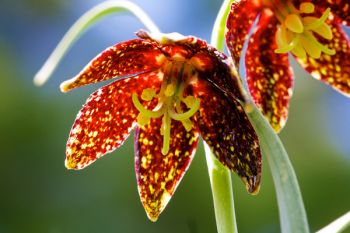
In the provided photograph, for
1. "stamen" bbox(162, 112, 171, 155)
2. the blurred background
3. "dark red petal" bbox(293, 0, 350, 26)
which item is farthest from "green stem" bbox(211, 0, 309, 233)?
the blurred background

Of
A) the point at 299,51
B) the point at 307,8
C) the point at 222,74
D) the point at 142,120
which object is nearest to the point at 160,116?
the point at 142,120

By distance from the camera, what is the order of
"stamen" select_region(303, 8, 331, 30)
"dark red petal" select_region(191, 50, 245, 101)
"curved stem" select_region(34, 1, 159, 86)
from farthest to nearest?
1. "stamen" select_region(303, 8, 331, 30)
2. "curved stem" select_region(34, 1, 159, 86)
3. "dark red petal" select_region(191, 50, 245, 101)

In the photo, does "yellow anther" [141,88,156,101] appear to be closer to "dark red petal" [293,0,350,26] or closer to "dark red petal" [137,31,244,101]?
"dark red petal" [137,31,244,101]

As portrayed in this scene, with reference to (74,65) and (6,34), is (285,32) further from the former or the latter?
(6,34)

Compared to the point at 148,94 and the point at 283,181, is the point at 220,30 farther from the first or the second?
the point at 283,181

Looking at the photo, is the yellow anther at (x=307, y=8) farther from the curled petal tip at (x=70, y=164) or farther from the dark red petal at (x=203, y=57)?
the curled petal tip at (x=70, y=164)

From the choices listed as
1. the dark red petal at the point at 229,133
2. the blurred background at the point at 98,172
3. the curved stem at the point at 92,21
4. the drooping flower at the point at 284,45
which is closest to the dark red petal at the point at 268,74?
the drooping flower at the point at 284,45

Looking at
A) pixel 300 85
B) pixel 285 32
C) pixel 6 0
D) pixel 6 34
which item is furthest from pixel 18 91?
pixel 285 32
